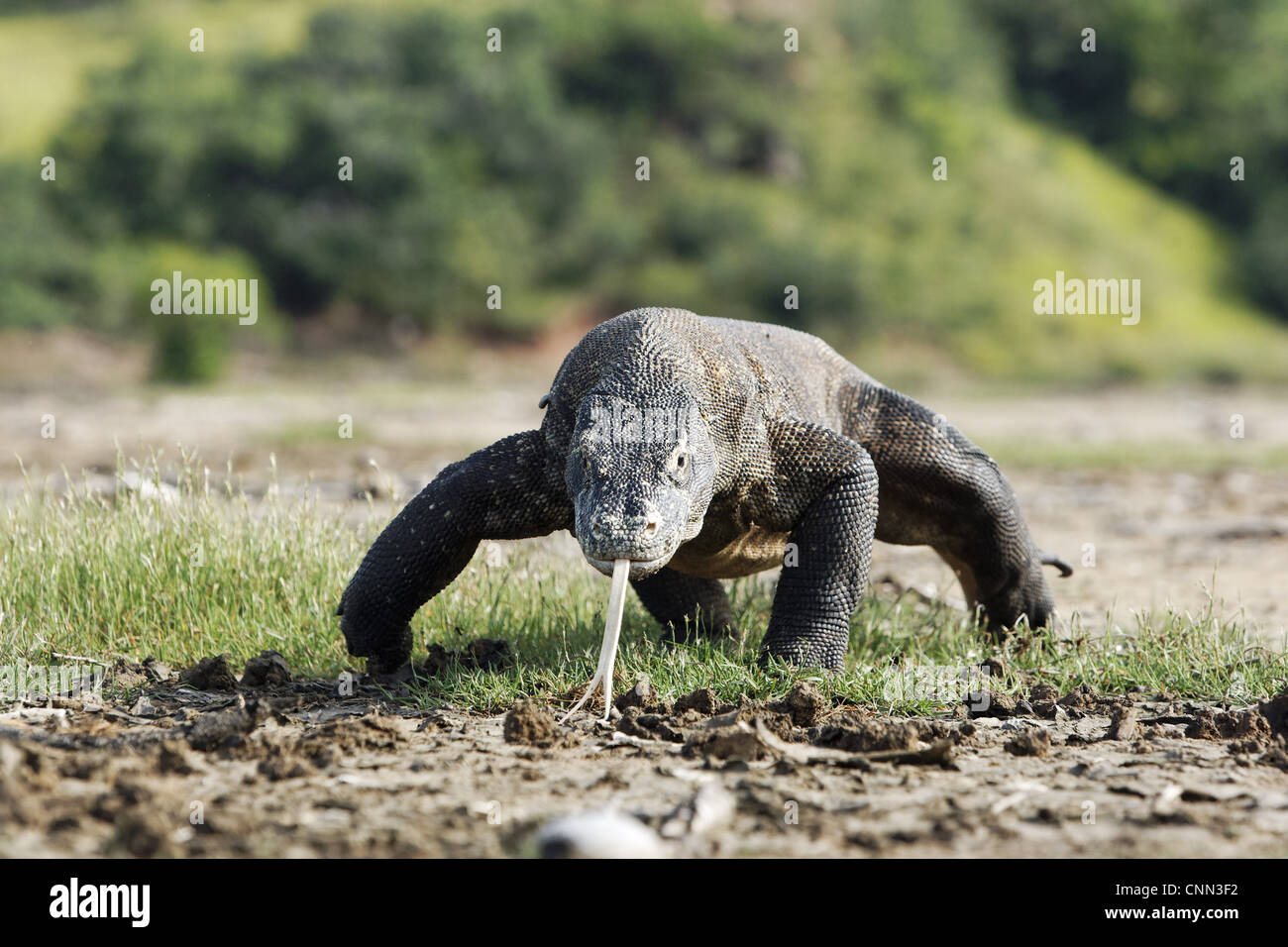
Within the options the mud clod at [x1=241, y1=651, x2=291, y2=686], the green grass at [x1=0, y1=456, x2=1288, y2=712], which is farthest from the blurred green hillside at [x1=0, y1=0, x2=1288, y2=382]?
the mud clod at [x1=241, y1=651, x2=291, y2=686]

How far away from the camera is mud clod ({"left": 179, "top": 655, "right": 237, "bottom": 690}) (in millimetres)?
4680

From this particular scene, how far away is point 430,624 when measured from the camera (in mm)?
Answer: 5383

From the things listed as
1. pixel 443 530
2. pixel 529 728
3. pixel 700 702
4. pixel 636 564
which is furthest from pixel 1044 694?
pixel 443 530

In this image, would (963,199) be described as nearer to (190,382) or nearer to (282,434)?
(190,382)

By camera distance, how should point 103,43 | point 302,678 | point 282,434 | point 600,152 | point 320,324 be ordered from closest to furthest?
point 302,678 < point 282,434 < point 320,324 < point 600,152 < point 103,43

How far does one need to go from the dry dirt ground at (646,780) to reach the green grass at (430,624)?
0.25m

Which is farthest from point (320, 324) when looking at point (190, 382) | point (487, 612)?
point (487, 612)

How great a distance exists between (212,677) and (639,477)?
1.70m

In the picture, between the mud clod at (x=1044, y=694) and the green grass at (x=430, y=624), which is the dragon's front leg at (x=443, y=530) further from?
the mud clod at (x=1044, y=694)

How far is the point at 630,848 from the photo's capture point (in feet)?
9.69

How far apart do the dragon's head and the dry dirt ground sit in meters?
0.54

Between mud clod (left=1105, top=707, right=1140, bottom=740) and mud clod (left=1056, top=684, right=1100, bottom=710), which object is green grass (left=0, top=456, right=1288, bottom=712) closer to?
mud clod (left=1056, top=684, right=1100, bottom=710)

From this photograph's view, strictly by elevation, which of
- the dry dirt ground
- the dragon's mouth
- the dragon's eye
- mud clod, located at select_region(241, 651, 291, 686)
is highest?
the dragon's eye

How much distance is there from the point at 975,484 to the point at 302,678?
2.49 m
